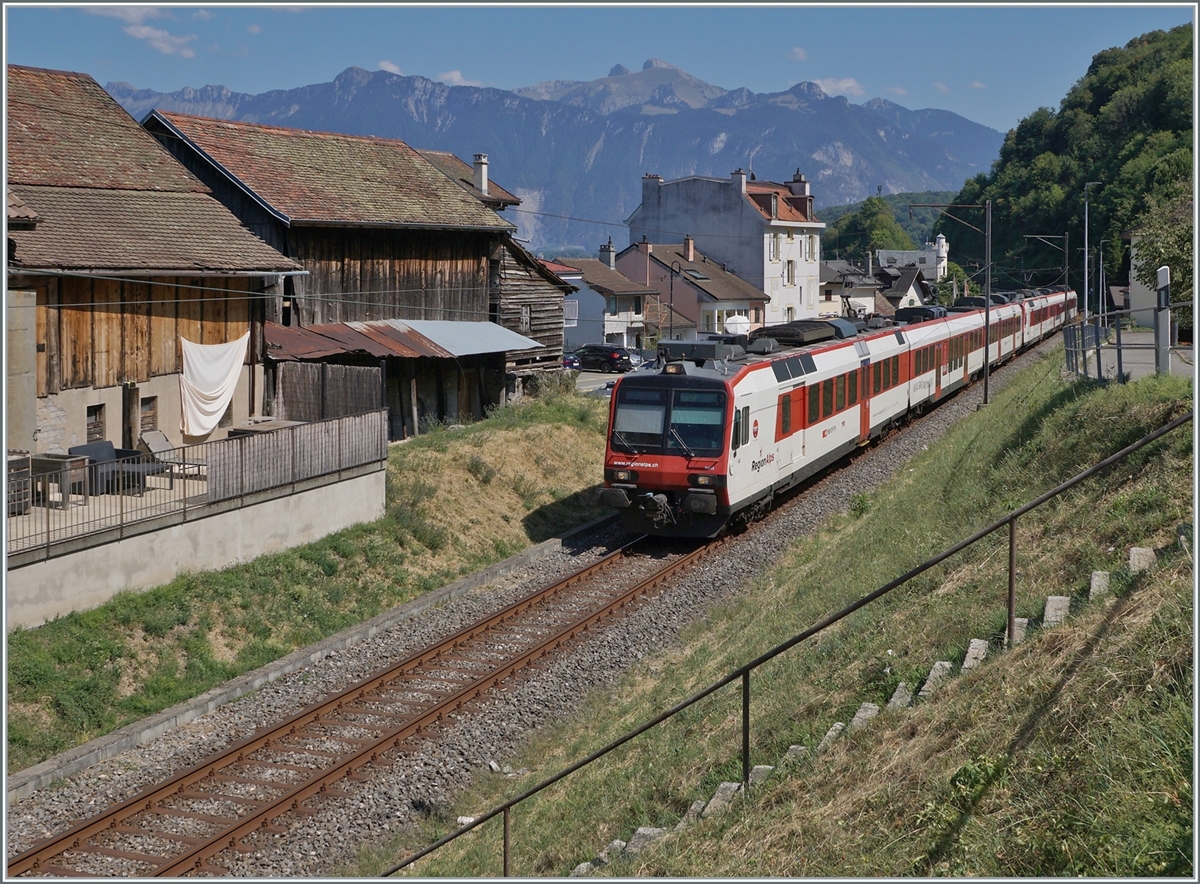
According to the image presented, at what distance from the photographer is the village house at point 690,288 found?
64.7m

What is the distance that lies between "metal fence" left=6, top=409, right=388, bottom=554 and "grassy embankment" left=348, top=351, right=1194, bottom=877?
6250 millimetres

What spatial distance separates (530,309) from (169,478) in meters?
16.7

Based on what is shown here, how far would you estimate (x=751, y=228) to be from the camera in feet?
227

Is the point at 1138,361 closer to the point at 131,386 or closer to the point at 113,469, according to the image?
the point at 113,469

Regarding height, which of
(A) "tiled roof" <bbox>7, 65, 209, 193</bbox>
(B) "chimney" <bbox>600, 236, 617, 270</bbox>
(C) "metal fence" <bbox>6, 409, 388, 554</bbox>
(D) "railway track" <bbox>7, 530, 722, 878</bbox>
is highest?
(B) "chimney" <bbox>600, 236, 617, 270</bbox>

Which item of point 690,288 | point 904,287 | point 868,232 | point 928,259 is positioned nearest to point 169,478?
point 690,288

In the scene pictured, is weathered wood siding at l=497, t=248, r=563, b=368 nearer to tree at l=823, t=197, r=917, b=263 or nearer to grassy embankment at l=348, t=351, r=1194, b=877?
grassy embankment at l=348, t=351, r=1194, b=877

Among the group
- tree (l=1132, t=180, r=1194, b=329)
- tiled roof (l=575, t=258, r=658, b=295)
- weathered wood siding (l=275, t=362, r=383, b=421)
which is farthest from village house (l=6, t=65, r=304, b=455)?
tiled roof (l=575, t=258, r=658, b=295)

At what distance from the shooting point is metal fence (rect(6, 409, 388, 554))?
14.3 metres

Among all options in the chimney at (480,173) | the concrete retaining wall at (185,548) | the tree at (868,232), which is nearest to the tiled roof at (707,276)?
the chimney at (480,173)

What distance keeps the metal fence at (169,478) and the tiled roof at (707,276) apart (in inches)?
1811

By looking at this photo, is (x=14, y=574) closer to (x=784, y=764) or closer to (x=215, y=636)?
(x=215, y=636)

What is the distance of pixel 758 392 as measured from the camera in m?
19.5

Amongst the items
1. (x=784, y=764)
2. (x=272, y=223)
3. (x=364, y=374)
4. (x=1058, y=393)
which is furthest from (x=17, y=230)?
(x=1058, y=393)
